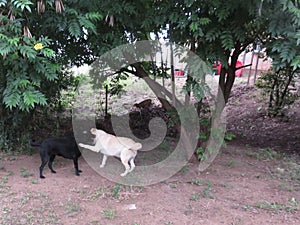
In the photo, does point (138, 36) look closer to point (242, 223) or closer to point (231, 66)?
point (231, 66)

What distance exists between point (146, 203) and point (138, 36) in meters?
1.81

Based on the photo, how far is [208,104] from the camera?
14.6 ft

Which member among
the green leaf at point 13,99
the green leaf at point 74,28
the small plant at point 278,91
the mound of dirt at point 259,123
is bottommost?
the mound of dirt at point 259,123

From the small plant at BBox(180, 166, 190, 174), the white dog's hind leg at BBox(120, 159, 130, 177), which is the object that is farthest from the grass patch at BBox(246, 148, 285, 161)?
the white dog's hind leg at BBox(120, 159, 130, 177)

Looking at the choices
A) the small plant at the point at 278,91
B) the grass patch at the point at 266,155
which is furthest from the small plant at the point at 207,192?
the small plant at the point at 278,91

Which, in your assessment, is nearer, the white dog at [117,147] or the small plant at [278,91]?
the white dog at [117,147]

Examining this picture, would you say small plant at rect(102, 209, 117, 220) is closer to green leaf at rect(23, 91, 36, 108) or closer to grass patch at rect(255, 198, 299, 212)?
green leaf at rect(23, 91, 36, 108)

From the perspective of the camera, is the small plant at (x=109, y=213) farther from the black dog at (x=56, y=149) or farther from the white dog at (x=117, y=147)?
the black dog at (x=56, y=149)

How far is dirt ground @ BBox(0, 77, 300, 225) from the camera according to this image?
9.02 feet

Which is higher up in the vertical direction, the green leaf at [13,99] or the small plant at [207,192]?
the green leaf at [13,99]

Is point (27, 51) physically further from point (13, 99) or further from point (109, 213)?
point (109, 213)

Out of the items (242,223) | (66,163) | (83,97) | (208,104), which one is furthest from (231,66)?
(83,97)

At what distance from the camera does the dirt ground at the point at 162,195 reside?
2.75 metres

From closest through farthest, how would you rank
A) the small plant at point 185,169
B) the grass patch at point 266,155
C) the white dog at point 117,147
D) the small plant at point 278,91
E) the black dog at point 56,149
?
the white dog at point 117,147, the black dog at point 56,149, the small plant at point 185,169, the grass patch at point 266,155, the small plant at point 278,91
